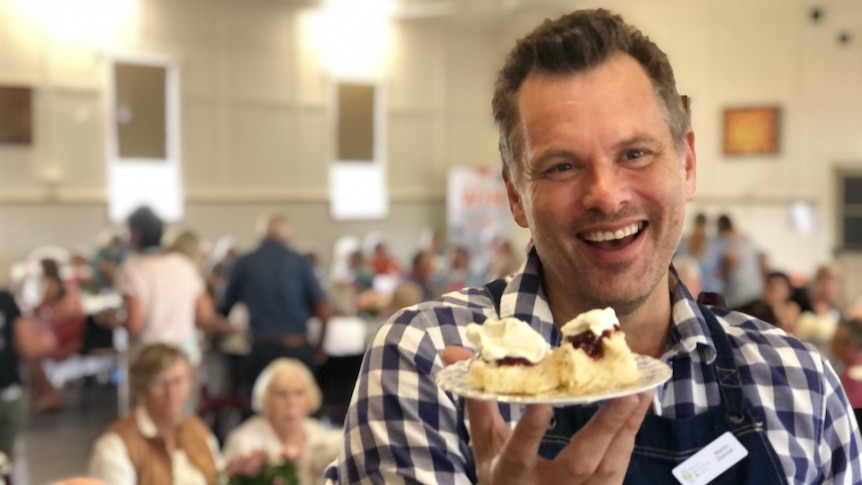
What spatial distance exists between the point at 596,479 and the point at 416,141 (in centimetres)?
1478

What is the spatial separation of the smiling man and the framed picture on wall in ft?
43.0

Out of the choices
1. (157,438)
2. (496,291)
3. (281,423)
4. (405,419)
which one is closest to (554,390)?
(405,419)

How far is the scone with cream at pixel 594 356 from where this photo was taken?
3.41 feet

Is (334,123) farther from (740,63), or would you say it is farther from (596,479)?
(596,479)

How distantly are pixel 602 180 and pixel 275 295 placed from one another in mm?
5457

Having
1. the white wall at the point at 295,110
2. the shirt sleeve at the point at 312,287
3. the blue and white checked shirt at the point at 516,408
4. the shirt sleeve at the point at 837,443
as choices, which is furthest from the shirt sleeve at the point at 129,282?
the white wall at the point at 295,110

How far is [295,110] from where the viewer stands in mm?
14008

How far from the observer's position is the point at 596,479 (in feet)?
3.27

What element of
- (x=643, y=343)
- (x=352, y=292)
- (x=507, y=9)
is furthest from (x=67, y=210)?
(x=643, y=343)

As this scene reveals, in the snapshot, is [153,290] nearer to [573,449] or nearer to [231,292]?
[231,292]

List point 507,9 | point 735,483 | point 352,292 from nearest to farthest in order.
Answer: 1. point 735,483
2. point 352,292
3. point 507,9

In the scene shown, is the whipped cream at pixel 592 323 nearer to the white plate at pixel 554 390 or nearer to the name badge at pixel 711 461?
the white plate at pixel 554 390

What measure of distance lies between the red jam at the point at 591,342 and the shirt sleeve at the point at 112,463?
2.97 metres

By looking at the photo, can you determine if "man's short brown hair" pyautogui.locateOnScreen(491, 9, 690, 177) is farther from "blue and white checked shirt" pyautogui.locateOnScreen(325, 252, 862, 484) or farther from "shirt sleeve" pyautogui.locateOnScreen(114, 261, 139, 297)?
"shirt sleeve" pyautogui.locateOnScreen(114, 261, 139, 297)
